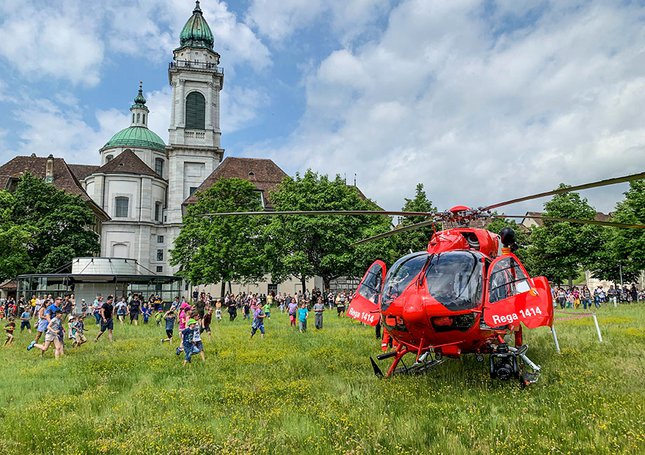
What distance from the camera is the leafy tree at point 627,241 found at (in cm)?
4397

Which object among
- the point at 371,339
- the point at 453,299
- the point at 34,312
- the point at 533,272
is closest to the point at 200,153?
the point at 34,312

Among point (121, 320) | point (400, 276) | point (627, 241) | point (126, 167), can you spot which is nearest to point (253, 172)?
point (126, 167)

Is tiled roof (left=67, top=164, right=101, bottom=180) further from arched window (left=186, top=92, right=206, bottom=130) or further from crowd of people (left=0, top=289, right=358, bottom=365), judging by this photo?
crowd of people (left=0, top=289, right=358, bottom=365)

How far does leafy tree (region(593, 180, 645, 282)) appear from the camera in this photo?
44.0 meters

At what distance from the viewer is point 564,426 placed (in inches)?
286

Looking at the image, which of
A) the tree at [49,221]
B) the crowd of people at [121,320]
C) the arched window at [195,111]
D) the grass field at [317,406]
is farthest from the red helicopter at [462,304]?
the arched window at [195,111]

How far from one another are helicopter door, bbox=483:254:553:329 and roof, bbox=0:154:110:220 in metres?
57.3

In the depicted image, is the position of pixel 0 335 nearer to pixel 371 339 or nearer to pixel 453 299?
pixel 371 339

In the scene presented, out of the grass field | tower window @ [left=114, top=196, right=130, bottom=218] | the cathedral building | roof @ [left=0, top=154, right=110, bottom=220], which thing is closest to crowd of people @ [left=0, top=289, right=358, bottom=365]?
the grass field

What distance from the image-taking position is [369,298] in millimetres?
10953

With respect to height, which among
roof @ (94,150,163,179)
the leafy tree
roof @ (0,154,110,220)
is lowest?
the leafy tree

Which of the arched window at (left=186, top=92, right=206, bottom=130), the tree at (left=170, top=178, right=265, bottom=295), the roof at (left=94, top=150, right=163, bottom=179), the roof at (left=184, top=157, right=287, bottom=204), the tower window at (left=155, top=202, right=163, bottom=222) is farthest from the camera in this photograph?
the tower window at (left=155, top=202, right=163, bottom=222)

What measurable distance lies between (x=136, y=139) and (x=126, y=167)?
15.5 metres

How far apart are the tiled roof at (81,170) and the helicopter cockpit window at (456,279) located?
8600 cm
